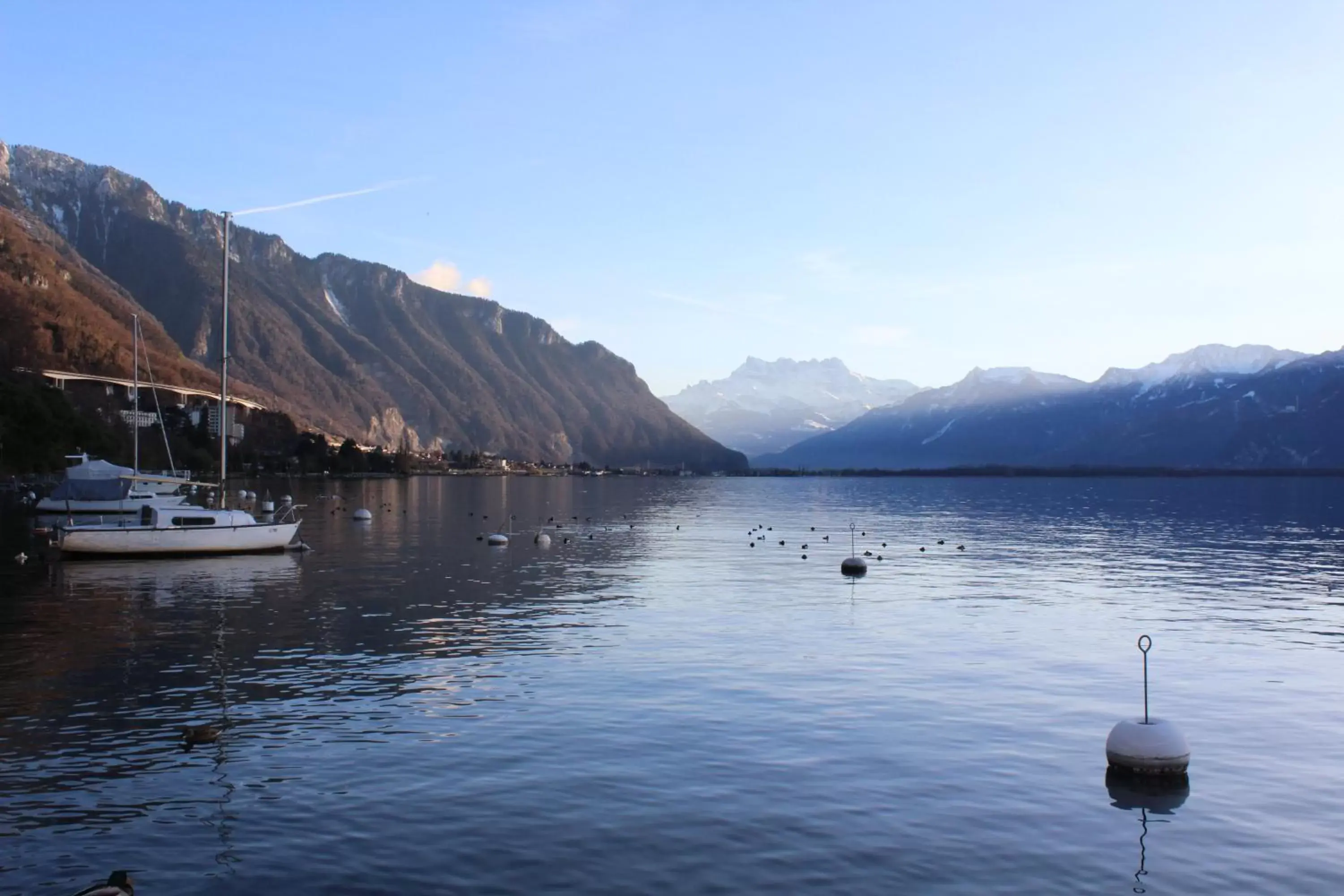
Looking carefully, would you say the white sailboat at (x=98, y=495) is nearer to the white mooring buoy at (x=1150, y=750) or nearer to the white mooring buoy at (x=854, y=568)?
the white mooring buoy at (x=854, y=568)

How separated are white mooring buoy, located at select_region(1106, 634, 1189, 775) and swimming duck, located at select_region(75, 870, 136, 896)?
65.1ft

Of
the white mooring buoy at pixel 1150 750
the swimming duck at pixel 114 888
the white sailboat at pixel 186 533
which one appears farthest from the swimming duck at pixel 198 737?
the white sailboat at pixel 186 533

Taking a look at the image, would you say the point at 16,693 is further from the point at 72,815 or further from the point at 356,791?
the point at 356,791

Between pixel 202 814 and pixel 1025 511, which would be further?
pixel 1025 511

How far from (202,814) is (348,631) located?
2251 cm

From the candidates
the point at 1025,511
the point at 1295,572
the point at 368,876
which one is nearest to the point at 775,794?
the point at 368,876

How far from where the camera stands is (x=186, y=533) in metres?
68.6

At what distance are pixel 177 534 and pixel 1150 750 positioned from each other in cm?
6121

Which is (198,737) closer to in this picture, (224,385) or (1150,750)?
(1150,750)

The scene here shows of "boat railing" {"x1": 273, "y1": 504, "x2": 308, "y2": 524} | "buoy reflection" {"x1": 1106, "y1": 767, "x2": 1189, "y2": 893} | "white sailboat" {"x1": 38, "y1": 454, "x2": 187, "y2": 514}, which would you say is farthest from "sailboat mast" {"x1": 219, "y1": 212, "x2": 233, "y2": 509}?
"buoy reflection" {"x1": 1106, "y1": 767, "x2": 1189, "y2": 893}

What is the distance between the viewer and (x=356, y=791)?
21.5m

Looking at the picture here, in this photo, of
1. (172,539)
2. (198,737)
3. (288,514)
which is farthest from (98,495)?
(198,737)

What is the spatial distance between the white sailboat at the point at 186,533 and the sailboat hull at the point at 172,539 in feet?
0.09

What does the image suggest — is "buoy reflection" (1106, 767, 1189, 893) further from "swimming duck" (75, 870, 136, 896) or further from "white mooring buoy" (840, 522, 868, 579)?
"white mooring buoy" (840, 522, 868, 579)
